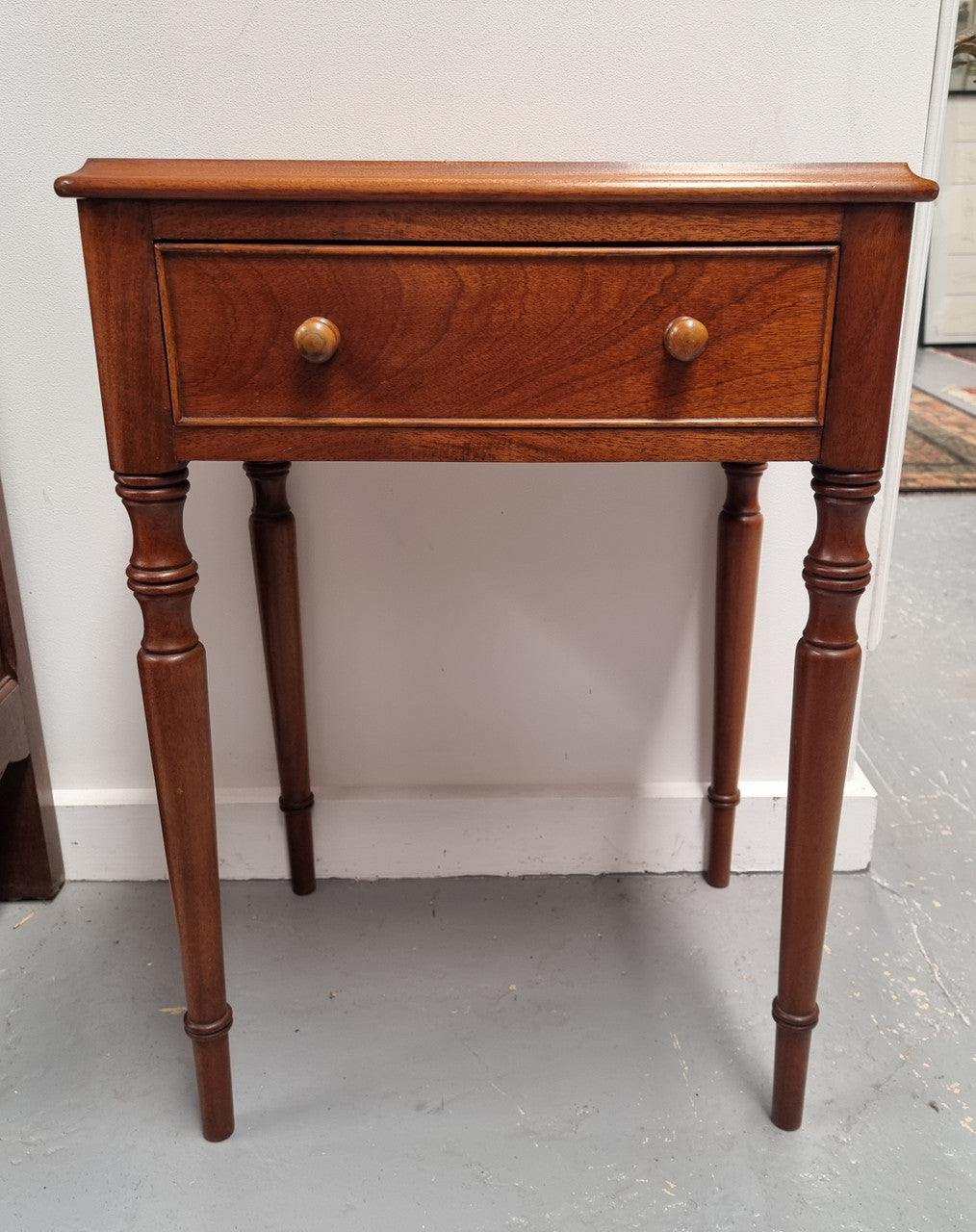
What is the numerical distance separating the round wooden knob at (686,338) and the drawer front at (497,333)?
0.04ft

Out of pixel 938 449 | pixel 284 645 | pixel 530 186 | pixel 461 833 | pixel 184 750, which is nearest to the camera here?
pixel 530 186

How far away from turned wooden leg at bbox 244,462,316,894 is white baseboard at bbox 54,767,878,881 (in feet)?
0.14

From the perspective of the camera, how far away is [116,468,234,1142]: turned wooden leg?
835 mm

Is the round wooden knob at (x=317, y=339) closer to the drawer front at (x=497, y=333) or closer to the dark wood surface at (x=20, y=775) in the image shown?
the drawer front at (x=497, y=333)

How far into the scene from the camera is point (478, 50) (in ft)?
3.75

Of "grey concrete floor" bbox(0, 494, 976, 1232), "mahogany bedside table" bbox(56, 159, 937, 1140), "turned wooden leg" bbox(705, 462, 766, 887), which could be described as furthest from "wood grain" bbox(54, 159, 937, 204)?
"grey concrete floor" bbox(0, 494, 976, 1232)

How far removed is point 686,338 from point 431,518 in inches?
22.9

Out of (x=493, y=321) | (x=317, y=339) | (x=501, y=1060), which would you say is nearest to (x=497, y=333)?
(x=493, y=321)

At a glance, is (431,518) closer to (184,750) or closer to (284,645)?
(284,645)

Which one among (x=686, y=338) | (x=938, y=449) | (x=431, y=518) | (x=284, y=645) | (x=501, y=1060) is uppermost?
(x=686, y=338)

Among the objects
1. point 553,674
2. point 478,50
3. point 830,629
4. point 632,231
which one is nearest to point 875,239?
point 632,231

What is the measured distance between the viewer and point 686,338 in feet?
2.53

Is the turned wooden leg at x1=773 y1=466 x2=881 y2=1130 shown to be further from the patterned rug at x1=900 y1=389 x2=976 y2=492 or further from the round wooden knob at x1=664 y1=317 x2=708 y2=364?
the patterned rug at x1=900 y1=389 x2=976 y2=492

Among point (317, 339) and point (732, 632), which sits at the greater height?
point (317, 339)
